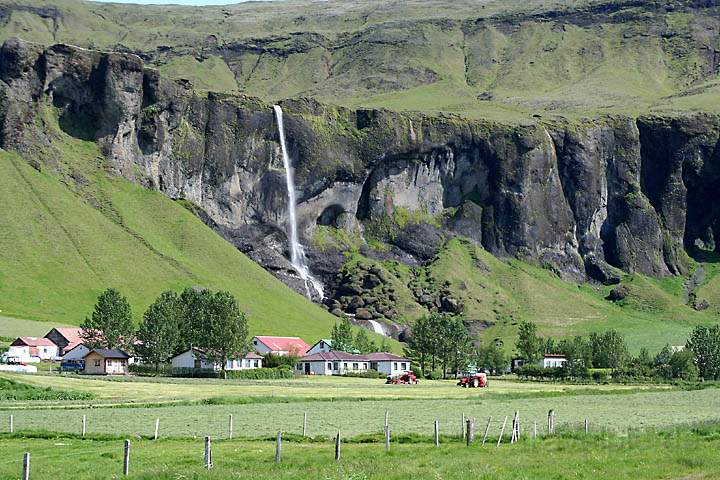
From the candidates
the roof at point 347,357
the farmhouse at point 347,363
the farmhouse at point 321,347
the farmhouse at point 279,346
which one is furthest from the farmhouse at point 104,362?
the farmhouse at point 321,347

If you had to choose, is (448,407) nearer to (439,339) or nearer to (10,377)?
(10,377)

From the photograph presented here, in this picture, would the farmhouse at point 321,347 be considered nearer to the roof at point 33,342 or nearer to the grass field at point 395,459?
the roof at point 33,342

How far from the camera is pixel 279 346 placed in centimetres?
17300

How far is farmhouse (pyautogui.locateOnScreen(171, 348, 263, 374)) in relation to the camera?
140875 millimetres

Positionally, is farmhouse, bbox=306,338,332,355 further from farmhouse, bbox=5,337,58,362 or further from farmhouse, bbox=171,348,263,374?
farmhouse, bbox=5,337,58,362

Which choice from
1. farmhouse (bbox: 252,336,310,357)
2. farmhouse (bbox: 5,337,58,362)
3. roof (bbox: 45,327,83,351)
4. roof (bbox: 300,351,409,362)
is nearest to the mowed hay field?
farmhouse (bbox: 5,337,58,362)

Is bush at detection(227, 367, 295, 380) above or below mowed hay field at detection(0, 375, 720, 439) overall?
above

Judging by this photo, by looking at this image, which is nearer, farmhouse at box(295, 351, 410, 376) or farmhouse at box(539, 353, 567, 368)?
farmhouse at box(295, 351, 410, 376)

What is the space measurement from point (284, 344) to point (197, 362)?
3475cm

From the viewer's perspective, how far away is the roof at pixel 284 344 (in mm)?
171500

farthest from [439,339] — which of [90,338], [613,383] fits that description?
[90,338]

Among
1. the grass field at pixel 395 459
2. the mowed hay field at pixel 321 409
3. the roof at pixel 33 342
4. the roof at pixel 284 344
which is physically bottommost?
the grass field at pixel 395 459

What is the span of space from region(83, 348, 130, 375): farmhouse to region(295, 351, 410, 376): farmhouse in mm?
30947

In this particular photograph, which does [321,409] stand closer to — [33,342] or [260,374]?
[260,374]
